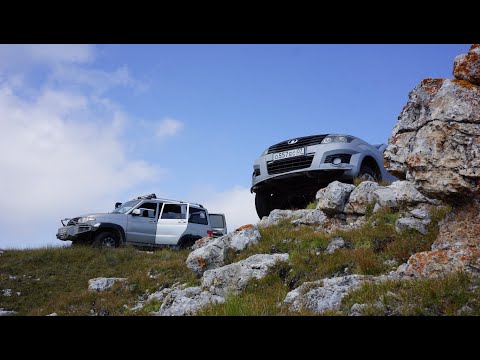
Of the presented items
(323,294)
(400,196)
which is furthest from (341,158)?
(323,294)

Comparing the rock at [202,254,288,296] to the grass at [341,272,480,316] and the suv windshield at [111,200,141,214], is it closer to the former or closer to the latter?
the grass at [341,272,480,316]

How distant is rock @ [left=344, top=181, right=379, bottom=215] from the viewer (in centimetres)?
863

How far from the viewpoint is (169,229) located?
15094mm

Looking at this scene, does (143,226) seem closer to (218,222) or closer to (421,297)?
(218,222)

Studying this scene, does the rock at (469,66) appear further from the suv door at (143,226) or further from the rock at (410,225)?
the suv door at (143,226)

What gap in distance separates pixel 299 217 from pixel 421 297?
5991mm

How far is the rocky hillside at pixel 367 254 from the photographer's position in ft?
13.0

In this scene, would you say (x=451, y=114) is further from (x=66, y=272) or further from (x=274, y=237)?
(x=66, y=272)

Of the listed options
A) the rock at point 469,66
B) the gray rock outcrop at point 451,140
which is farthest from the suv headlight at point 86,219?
the rock at point 469,66

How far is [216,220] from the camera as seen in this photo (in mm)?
20312

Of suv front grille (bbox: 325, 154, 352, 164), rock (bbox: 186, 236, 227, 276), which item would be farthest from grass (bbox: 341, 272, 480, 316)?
suv front grille (bbox: 325, 154, 352, 164)
